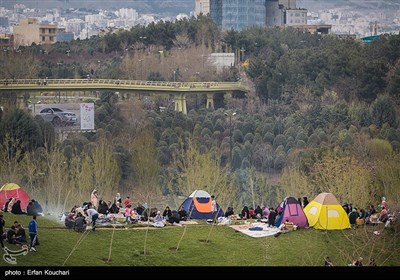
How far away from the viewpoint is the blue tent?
12.2 m

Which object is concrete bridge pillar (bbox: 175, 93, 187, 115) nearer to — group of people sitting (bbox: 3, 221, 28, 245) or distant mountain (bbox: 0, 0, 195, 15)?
distant mountain (bbox: 0, 0, 195, 15)

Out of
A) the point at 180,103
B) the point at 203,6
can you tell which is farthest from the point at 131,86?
the point at 203,6

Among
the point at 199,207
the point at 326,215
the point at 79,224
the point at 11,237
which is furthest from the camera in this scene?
the point at 199,207

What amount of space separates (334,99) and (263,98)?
2.15 m

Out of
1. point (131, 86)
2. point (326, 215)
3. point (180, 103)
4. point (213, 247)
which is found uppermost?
point (131, 86)

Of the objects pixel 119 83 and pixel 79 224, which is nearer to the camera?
pixel 79 224

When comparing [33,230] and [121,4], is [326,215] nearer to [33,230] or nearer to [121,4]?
[33,230]

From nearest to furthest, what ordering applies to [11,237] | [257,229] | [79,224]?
[11,237]
[79,224]
[257,229]

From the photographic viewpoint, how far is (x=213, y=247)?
36.4 ft

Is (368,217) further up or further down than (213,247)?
further up

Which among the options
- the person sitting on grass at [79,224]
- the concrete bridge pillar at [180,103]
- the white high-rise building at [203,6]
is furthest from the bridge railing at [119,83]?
the person sitting on grass at [79,224]

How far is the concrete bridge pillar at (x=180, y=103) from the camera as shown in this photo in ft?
80.2

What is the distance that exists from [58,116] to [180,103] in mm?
4556
